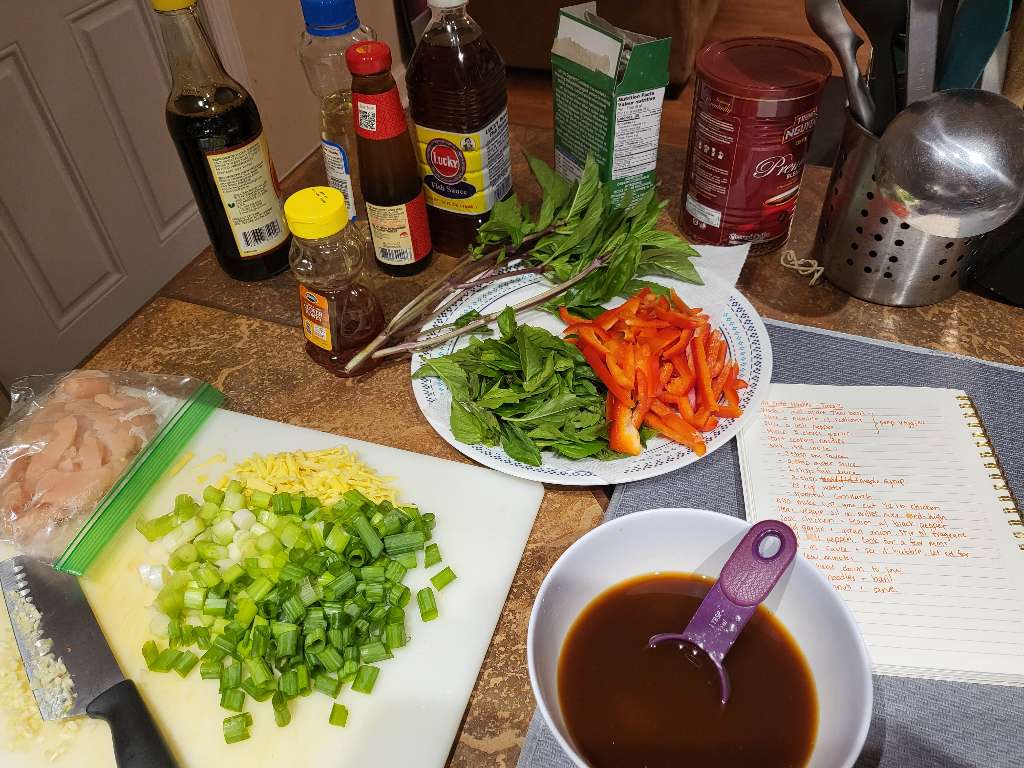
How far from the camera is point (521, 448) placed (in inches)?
34.0

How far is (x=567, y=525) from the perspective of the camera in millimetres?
855

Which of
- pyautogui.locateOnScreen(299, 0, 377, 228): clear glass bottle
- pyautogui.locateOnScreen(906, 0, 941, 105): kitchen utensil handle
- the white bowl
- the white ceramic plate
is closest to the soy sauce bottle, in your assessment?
pyautogui.locateOnScreen(299, 0, 377, 228): clear glass bottle

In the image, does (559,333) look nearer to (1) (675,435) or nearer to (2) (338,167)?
(1) (675,435)

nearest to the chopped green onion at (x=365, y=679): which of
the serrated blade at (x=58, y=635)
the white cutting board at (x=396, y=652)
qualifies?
the white cutting board at (x=396, y=652)

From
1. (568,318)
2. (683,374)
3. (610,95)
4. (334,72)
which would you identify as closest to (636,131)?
(610,95)

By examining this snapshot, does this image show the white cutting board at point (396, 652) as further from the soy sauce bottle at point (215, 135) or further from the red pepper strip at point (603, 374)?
the soy sauce bottle at point (215, 135)

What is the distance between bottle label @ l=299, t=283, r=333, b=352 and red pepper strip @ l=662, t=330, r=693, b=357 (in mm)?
474

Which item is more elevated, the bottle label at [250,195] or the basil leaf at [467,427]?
the bottle label at [250,195]

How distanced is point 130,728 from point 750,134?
1039 mm

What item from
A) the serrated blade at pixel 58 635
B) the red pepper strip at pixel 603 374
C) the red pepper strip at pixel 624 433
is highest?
the red pepper strip at pixel 603 374

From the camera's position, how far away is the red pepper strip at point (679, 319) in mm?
932

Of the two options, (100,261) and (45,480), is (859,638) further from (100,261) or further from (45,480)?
(100,261)

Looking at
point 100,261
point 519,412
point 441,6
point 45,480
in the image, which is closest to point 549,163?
point 441,6

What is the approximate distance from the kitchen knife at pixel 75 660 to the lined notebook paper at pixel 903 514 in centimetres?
67
